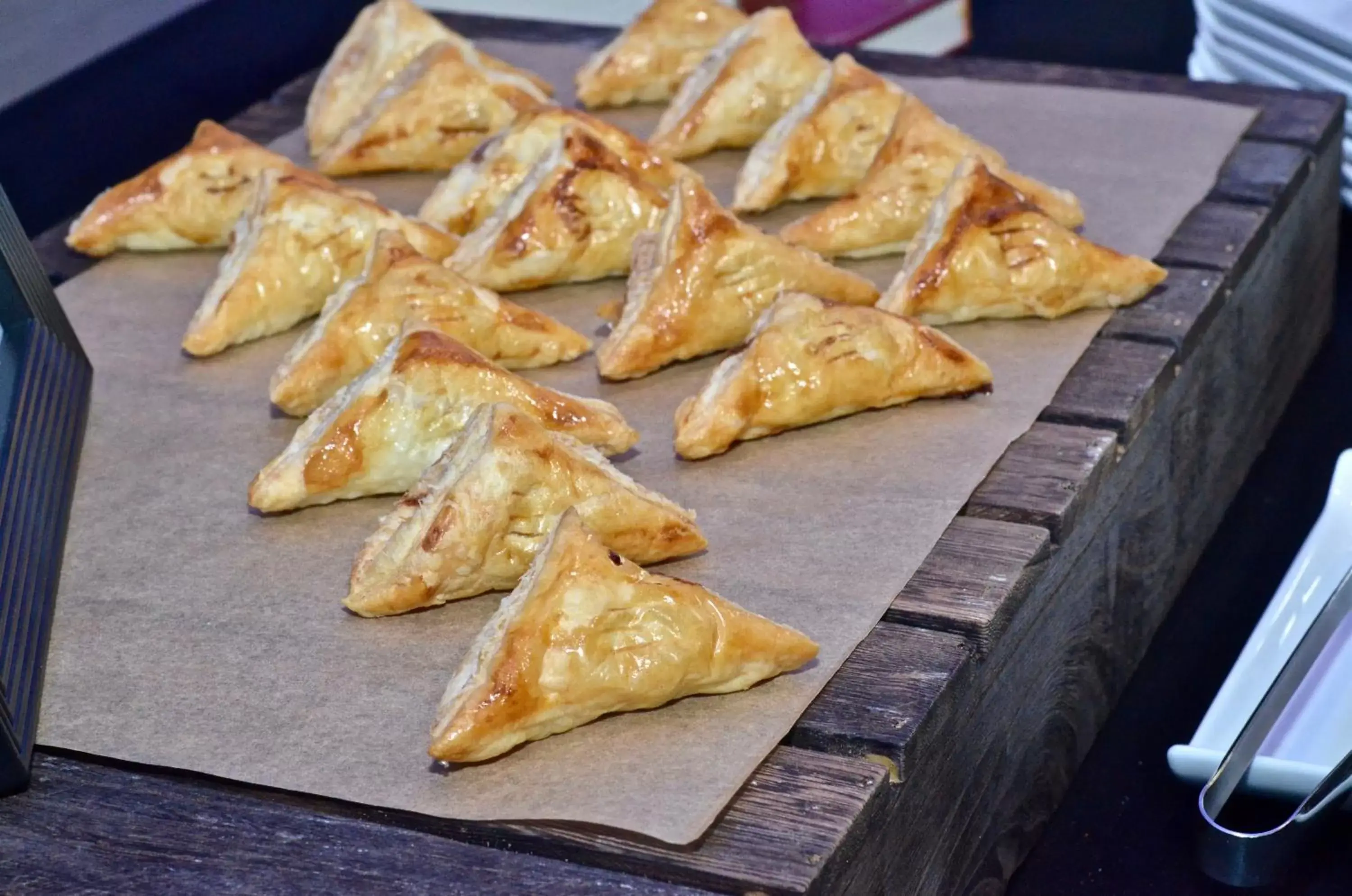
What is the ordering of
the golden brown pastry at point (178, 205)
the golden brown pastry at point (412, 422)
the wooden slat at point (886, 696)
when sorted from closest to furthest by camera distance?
the wooden slat at point (886, 696), the golden brown pastry at point (412, 422), the golden brown pastry at point (178, 205)

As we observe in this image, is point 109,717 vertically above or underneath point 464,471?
underneath

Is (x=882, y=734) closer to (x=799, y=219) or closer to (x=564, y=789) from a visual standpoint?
(x=564, y=789)

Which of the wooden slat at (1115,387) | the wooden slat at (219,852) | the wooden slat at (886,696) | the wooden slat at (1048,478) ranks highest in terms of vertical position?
the wooden slat at (1115,387)

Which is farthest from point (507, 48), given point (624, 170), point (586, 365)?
point (586, 365)

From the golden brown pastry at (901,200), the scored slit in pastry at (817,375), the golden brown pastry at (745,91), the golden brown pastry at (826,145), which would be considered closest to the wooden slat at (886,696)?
the scored slit in pastry at (817,375)

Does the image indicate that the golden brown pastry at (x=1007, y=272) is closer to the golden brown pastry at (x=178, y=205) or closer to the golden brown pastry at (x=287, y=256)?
the golden brown pastry at (x=287, y=256)
